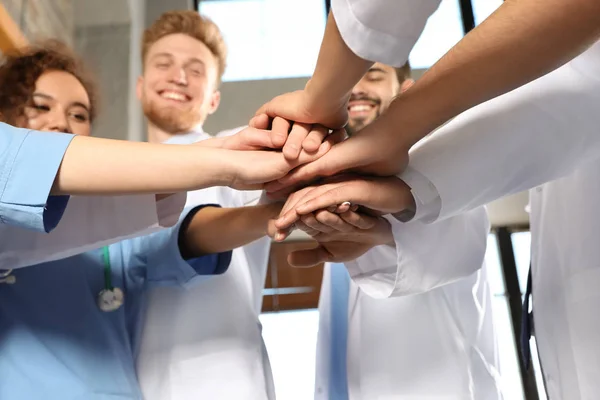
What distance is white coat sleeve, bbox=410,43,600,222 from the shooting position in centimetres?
69

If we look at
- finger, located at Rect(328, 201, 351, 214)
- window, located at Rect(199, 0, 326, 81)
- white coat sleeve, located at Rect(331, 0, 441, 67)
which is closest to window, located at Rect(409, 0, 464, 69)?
window, located at Rect(199, 0, 326, 81)

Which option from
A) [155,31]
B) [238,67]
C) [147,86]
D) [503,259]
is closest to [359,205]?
[147,86]

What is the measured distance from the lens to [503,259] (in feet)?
9.04

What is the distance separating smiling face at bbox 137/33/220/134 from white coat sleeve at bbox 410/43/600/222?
65 centimetres

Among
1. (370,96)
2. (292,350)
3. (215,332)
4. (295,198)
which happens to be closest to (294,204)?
(295,198)

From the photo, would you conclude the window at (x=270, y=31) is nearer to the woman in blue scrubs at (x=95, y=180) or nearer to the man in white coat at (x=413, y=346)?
the man in white coat at (x=413, y=346)

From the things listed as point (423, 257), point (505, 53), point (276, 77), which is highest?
point (276, 77)

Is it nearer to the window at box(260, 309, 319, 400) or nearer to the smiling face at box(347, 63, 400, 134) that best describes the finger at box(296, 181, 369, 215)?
the smiling face at box(347, 63, 400, 134)

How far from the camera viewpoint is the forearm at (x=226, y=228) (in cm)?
83

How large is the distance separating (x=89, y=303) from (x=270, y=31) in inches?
104

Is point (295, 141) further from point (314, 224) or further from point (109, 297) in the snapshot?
point (109, 297)

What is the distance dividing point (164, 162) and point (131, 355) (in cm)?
31

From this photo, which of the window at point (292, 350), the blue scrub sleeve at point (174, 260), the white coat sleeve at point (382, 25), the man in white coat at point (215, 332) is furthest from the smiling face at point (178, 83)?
the window at point (292, 350)

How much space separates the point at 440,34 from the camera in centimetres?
318
